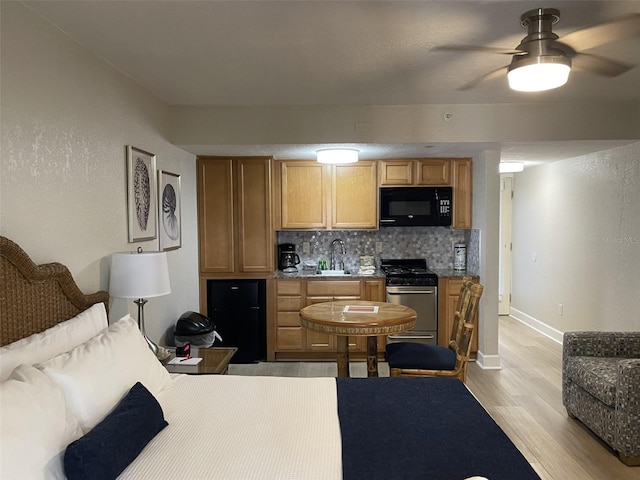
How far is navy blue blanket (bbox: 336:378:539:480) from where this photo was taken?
1.59 meters

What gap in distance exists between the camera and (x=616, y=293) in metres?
4.43

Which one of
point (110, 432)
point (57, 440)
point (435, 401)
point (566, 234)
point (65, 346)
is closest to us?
point (57, 440)

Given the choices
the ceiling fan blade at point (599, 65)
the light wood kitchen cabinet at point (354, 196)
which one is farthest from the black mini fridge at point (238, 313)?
the ceiling fan blade at point (599, 65)

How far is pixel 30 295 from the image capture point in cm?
196

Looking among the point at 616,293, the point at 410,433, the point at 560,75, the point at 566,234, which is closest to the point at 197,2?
the point at 560,75

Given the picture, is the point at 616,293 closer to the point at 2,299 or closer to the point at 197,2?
the point at 197,2

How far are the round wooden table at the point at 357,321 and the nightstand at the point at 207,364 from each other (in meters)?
0.61

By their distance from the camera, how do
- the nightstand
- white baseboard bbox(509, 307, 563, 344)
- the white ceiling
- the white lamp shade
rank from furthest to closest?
white baseboard bbox(509, 307, 563, 344), the nightstand, the white lamp shade, the white ceiling

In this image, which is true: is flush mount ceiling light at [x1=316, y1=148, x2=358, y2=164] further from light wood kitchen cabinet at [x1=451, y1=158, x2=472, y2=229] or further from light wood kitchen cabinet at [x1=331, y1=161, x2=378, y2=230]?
light wood kitchen cabinet at [x1=451, y1=158, x2=472, y2=229]

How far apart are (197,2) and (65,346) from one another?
61.8 inches

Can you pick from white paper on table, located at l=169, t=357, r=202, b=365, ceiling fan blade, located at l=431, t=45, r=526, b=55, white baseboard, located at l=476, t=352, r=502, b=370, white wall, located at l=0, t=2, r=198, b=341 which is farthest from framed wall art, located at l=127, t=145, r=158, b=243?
white baseboard, located at l=476, t=352, r=502, b=370

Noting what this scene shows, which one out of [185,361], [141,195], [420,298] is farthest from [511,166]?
[185,361]

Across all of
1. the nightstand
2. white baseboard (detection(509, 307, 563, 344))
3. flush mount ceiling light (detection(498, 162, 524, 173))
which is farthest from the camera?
white baseboard (detection(509, 307, 563, 344))

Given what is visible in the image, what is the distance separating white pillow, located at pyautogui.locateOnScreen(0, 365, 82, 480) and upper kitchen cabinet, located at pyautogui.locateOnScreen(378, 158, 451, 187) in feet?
13.3
